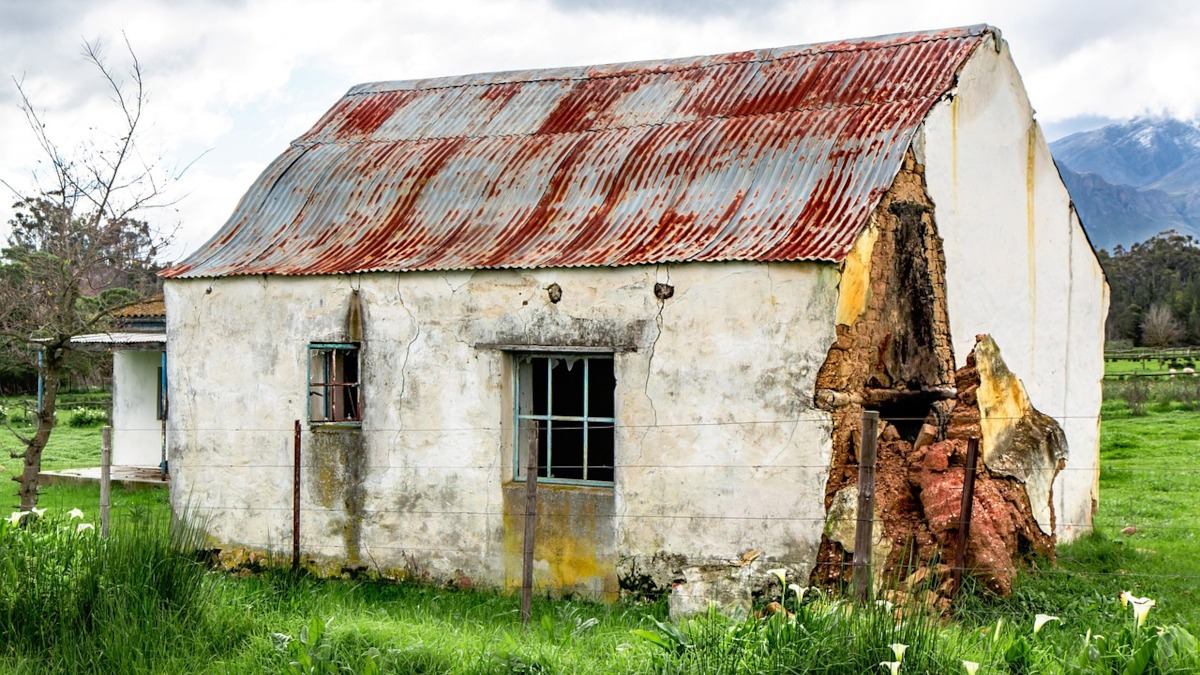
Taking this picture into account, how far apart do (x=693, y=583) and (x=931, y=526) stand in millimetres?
1986

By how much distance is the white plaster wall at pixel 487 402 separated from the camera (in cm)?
988

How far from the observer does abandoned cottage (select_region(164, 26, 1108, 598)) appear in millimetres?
10016

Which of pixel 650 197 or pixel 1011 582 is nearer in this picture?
pixel 1011 582

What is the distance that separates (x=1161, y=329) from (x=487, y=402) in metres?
47.2

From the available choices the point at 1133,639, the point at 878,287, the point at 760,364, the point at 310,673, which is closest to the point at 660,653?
the point at 310,673

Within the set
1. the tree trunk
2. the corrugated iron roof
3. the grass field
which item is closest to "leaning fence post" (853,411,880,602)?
the grass field

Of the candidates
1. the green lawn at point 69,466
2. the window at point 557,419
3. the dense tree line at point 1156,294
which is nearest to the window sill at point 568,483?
the window at point 557,419

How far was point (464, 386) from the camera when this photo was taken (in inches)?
441

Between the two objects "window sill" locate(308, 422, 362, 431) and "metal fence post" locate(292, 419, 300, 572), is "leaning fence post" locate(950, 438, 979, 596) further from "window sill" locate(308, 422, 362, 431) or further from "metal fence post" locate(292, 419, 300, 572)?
"metal fence post" locate(292, 419, 300, 572)

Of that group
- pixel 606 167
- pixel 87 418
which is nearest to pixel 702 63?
pixel 606 167

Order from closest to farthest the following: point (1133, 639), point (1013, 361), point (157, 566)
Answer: point (1133, 639), point (157, 566), point (1013, 361)

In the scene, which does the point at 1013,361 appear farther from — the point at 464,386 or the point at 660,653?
the point at 660,653

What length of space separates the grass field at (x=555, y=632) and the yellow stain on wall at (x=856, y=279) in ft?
7.77

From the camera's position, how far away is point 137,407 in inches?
769
